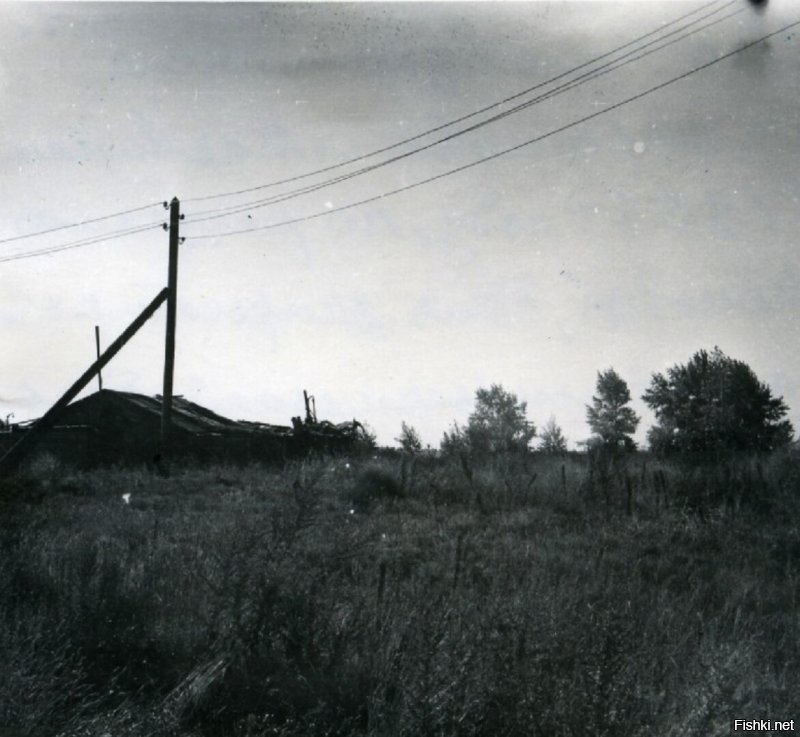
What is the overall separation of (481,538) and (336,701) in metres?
5.02

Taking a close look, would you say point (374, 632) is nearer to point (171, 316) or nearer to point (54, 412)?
point (54, 412)

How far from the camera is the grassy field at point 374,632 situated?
3.03 m

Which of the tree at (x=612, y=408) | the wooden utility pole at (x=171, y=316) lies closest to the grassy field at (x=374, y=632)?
the wooden utility pole at (x=171, y=316)

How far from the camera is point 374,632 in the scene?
3.89 meters

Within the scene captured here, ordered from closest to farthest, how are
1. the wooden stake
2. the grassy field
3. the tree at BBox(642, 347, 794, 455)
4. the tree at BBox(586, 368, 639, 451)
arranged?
the grassy field, the wooden stake, the tree at BBox(642, 347, 794, 455), the tree at BBox(586, 368, 639, 451)

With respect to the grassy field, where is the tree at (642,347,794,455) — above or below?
above

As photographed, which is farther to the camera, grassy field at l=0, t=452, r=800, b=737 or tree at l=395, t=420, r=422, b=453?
tree at l=395, t=420, r=422, b=453

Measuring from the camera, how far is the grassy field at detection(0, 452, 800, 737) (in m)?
3.03

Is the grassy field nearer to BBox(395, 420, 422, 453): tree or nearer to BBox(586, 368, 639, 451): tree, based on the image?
BBox(395, 420, 422, 453): tree

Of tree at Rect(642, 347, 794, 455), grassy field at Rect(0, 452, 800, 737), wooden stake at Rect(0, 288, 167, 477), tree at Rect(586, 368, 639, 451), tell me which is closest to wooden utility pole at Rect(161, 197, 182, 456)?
wooden stake at Rect(0, 288, 167, 477)

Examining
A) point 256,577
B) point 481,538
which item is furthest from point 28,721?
point 481,538

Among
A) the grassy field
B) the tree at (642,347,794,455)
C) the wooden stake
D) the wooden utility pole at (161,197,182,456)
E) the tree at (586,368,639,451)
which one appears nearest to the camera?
the grassy field

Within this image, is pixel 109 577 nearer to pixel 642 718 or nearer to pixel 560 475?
pixel 642 718

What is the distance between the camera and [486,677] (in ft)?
11.3
